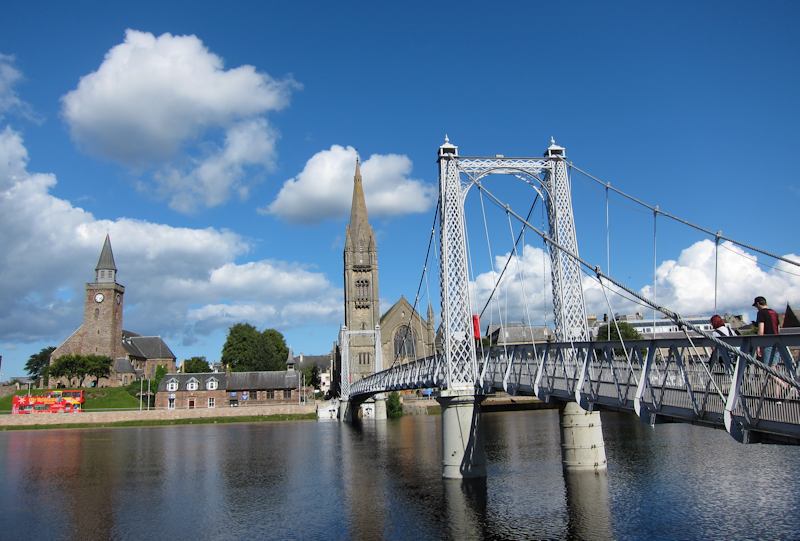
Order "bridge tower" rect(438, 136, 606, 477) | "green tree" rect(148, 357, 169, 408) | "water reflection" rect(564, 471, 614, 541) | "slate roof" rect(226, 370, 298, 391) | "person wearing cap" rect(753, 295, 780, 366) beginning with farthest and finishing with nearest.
→ "green tree" rect(148, 357, 169, 408) → "slate roof" rect(226, 370, 298, 391) → "bridge tower" rect(438, 136, 606, 477) → "water reflection" rect(564, 471, 614, 541) → "person wearing cap" rect(753, 295, 780, 366)

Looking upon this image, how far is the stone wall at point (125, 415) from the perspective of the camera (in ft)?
270

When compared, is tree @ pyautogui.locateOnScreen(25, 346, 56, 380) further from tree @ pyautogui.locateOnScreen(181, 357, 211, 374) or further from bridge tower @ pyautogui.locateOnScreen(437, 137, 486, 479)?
bridge tower @ pyautogui.locateOnScreen(437, 137, 486, 479)

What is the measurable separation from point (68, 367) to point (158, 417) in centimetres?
2327

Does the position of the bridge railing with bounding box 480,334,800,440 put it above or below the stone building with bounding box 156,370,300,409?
above

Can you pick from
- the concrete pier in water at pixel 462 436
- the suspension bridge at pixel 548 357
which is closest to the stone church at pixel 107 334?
the suspension bridge at pixel 548 357

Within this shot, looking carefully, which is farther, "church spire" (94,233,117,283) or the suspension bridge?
"church spire" (94,233,117,283)

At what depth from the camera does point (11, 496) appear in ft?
108

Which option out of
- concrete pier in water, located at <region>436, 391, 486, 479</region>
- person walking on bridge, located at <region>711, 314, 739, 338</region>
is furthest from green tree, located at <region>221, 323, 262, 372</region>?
person walking on bridge, located at <region>711, 314, 739, 338</region>

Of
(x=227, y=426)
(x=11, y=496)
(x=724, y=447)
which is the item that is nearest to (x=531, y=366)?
(x=724, y=447)

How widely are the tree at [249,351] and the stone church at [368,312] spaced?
12740mm

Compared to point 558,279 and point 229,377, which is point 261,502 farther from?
point 229,377

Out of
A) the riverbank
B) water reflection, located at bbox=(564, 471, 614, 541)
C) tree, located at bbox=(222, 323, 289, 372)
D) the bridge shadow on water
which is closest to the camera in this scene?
water reflection, located at bbox=(564, 471, 614, 541)

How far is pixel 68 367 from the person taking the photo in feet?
320

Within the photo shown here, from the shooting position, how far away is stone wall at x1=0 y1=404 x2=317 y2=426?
82.4m
